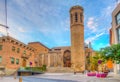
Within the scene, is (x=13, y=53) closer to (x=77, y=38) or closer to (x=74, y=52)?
(x=74, y=52)

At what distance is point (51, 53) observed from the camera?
221 feet

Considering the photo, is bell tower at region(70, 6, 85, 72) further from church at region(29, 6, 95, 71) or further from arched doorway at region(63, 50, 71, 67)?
arched doorway at region(63, 50, 71, 67)

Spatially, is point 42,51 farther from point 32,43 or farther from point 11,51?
point 11,51

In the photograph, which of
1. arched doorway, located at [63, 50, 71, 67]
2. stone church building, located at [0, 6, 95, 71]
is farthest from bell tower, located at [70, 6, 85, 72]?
arched doorway, located at [63, 50, 71, 67]

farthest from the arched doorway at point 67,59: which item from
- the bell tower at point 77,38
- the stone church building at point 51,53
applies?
the bell tower at point 77,38

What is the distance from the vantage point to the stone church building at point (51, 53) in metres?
44.4

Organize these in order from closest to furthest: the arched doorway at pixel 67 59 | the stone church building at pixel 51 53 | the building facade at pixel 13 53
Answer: the building facade at pixel 13 53 → the stone church building at pixel 51 53 → the arched doorway at pixel 67 59

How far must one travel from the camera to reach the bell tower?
196 feet

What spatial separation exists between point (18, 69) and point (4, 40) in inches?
334

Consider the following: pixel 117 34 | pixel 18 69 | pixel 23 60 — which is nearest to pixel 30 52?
pixel 23 60

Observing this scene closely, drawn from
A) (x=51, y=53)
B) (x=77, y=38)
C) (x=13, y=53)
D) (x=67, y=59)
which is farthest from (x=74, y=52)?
(x=13, y=53)

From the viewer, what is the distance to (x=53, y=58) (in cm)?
6681

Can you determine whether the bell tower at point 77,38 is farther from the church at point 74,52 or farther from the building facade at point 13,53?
the building facade at point 13,53

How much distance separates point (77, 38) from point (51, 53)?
12.5 metres
